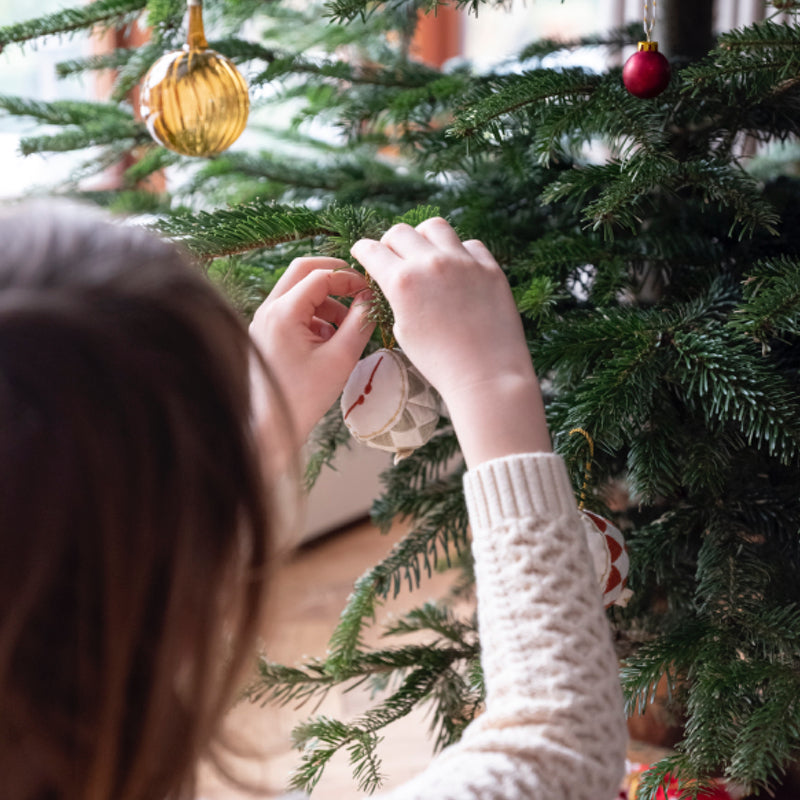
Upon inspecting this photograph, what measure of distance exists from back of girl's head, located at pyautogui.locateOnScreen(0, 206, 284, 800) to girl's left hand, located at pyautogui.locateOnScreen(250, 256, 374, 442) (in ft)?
0.39

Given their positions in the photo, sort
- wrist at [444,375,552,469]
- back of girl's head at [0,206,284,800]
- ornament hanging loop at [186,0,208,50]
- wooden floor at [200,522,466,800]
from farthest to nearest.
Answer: wooden floor at [200,522,466,800] → ornament hanging loop at [186,0,208,50] → wrist at [444,375,552,469] → back of girl's head at [0,206,284,800]

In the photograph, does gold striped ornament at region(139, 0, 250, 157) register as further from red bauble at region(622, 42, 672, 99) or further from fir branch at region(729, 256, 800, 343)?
fir branch at region(729, 256, 800, 343)

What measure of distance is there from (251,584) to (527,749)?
0.14m

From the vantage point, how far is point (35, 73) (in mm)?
2051

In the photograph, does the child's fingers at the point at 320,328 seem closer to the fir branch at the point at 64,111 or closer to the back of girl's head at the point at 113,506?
the back of girl's head at the point at 113,506

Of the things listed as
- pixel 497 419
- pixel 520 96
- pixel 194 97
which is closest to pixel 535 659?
pixel 497 419

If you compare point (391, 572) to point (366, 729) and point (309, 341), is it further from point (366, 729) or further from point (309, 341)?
point (309, 341)

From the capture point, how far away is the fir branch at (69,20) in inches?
26.8

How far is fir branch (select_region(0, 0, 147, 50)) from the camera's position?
68 centimetres

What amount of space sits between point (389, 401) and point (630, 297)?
355 mm

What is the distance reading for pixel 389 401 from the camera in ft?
1.61

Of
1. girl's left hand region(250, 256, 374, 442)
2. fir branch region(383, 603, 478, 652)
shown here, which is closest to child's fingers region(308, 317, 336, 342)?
girl's left hand region(250, 256, 374, 442)

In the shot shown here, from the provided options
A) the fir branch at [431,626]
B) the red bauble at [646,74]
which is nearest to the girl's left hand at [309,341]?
the red bauble at [646,74]

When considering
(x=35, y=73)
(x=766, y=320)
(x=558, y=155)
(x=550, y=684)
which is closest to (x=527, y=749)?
(x=550, y=684)
